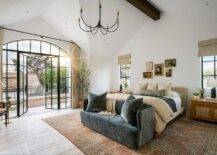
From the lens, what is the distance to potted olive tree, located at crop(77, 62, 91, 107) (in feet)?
20.3

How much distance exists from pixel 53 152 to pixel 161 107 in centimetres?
229

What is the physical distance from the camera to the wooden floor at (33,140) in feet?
8.57

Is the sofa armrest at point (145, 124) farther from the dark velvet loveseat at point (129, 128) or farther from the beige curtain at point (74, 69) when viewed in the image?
the beige curtain at point (74, 69)

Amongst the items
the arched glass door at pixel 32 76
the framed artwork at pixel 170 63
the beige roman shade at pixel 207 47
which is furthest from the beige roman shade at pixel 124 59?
the beige roman shade at pixel 207 47

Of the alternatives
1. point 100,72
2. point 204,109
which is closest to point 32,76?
point 100,72

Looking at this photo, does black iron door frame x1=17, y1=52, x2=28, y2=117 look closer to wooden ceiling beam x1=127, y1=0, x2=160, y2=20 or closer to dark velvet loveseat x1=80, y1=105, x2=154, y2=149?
dark velvet loveseat x1=80, y1=105, x2=154, y2=149

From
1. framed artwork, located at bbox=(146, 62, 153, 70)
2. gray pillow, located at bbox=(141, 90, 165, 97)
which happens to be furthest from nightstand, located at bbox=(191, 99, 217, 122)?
framed artwork, located at bbox=(146, 62, 153, 70)

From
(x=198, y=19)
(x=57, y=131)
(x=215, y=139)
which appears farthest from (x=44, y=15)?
(x=215, y=139)

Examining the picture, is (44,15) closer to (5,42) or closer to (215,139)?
(5,42)

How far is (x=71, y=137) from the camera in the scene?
3.18 m

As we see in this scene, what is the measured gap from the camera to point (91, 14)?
450cm

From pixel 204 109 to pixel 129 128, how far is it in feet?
8.49

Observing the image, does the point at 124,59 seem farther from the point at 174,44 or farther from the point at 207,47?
the point at 207,47

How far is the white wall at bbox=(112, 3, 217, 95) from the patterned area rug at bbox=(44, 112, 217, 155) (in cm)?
152
